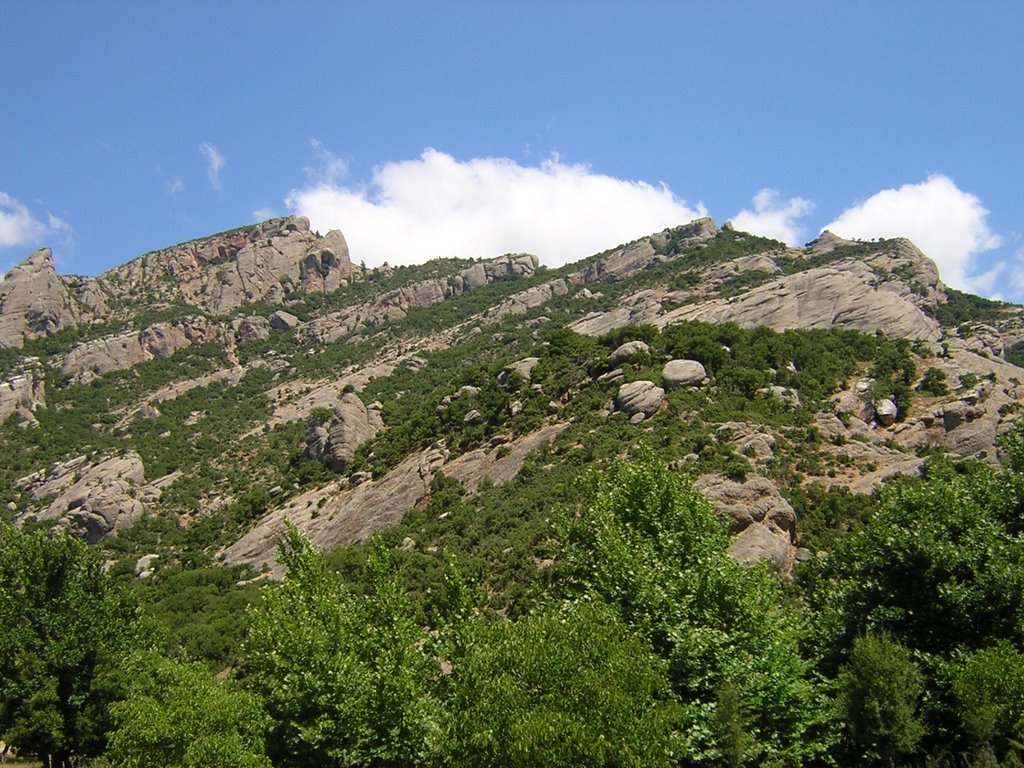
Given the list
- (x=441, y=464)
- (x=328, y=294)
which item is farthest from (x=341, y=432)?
(x=328, y=294)

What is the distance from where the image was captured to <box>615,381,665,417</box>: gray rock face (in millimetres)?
48844

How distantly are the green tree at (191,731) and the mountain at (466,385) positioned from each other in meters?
19.0

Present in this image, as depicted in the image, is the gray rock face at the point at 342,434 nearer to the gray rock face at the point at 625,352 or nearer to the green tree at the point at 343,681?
the gray rock face at the point at 625,352

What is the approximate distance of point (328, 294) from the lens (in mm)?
142125

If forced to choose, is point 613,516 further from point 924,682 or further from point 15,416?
point 15,416

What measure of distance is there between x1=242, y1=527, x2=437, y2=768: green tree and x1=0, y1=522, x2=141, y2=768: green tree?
11.4 meters

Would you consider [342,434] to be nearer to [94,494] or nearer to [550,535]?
[94,494]

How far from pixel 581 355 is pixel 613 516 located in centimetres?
3935

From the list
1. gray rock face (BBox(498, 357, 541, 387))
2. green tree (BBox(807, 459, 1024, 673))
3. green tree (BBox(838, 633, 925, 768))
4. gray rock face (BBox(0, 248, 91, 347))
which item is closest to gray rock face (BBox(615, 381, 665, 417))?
gray rock face (BBox(498, 357, 541, 387))

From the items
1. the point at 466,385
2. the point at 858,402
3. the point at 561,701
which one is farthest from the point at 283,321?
the point at 561,701

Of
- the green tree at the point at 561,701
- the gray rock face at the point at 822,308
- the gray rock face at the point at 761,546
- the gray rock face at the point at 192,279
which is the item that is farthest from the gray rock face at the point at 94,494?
the green tree at the point at 561,701

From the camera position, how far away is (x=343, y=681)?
60.5ft

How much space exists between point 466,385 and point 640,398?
20612 mm

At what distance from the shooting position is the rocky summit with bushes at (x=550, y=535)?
56.6 ft
